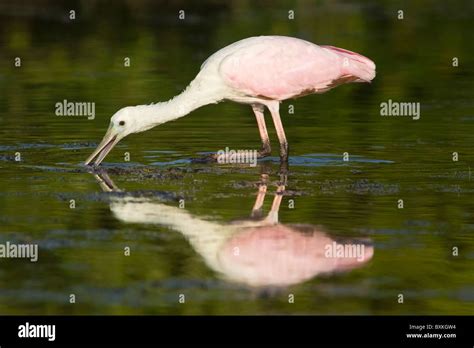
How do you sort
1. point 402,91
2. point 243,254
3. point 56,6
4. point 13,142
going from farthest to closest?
point 56,6 → point 402,91 → point 13,142 → point 243,254

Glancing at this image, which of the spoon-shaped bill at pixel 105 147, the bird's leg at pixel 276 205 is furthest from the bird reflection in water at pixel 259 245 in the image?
the spoon-shaped bill at pixel 105 147

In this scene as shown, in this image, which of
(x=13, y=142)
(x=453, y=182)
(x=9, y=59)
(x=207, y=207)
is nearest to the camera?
(x=207, y=207)

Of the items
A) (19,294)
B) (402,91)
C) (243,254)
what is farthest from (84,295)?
(402,91)

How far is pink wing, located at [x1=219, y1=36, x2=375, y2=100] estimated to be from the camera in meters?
14.4

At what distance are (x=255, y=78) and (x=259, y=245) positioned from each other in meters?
3.96

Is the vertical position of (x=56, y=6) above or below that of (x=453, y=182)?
above

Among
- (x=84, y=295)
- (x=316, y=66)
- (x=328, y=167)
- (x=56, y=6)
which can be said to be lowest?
(x=84, y=295)

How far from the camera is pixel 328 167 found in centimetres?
1427

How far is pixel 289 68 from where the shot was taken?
47.8ft

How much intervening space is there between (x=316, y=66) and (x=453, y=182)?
210 centimetres

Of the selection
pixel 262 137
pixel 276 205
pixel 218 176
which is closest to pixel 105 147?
pixel 218 176

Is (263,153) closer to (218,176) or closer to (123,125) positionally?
(218,176)

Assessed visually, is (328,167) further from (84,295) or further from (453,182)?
(84,295)

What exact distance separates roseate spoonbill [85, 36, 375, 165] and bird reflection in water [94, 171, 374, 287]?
2.17 m
